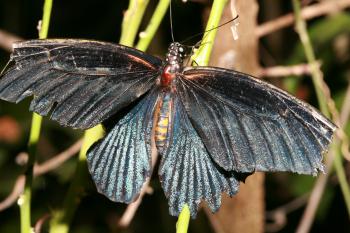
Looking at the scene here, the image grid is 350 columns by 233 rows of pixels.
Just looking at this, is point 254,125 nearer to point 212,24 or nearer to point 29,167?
point 212,24

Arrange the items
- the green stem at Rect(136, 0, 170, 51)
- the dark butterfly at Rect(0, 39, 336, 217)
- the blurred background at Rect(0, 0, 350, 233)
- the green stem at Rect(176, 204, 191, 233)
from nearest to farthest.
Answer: the green stem at Rect(176, 204, 191, 233) → the dark butterfly at Rect(0, 39, 336, 217) → the green stem at Rect(136, 0, 170, 51) → the blurred background at Rect(0, 0, 350, 233)

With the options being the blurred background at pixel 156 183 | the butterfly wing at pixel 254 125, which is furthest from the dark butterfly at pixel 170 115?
the blurred background at pixel 156 183

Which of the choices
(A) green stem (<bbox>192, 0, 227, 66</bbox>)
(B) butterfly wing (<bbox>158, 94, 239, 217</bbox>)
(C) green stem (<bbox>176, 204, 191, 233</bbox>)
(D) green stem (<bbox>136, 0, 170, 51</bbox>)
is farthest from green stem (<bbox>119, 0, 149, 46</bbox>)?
(C) green stem (<bbox>176, 204, 191, 233</bbox>)

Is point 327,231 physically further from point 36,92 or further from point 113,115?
point 36,92

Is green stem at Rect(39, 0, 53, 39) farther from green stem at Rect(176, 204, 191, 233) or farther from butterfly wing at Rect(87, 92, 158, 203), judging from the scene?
green stem at Rect(176, 204, 191, 233)

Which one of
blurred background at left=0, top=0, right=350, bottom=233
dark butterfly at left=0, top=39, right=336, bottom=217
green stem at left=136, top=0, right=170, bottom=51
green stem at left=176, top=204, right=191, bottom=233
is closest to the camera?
green stem at left=176, top=204, right=191, bottom=233

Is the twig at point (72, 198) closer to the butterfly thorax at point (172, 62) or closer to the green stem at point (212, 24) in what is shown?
the butterfly thorax at point (172, 62)
